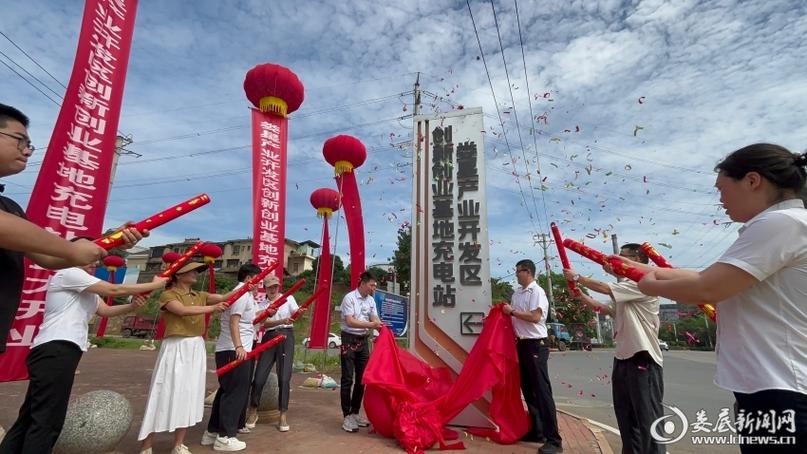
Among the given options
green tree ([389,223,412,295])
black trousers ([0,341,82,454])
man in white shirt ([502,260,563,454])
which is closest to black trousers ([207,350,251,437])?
black trousers ([0,341,82,454])

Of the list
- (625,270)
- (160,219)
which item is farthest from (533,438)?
(160,219)

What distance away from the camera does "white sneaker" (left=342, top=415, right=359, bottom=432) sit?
14.9ft

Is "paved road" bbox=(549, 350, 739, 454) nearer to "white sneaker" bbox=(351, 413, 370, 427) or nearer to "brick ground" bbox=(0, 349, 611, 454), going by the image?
"brick ground" bbox=(0, 349, 611, 454)

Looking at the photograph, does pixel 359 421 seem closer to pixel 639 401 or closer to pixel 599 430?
pixel 599 430

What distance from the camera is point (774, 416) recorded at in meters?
1.28

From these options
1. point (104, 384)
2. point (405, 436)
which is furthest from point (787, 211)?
point (104, 384)

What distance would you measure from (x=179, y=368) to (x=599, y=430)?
15.3 ft

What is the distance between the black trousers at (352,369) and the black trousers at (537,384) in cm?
183

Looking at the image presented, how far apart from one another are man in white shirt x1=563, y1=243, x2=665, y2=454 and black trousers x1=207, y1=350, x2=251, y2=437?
10.2 ft

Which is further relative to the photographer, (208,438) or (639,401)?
(208,438)

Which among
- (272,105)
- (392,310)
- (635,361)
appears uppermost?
(272,105)

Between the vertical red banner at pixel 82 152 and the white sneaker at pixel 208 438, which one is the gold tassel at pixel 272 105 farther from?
the white sneaker at pixel 208 438

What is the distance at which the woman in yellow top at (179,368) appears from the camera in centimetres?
338

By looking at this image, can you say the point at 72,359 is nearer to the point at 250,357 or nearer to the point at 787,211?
the point at 250,357
